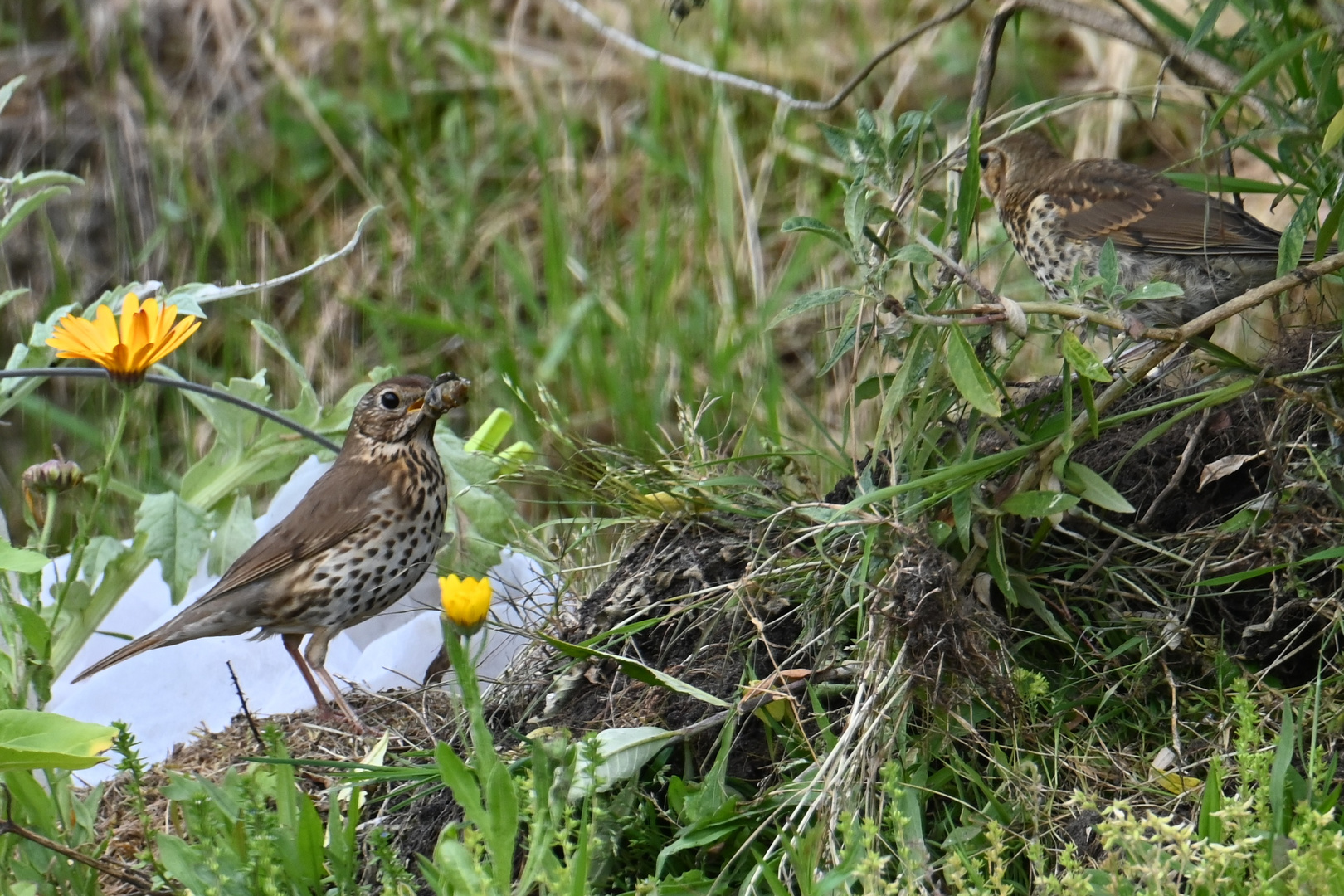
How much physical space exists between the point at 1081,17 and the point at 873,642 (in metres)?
1.14

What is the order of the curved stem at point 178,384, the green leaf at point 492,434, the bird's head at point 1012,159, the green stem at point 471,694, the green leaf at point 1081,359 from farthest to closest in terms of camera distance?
the bird's head at point 1012,159 → the green leaf at point 492,434 → the curved stem at point 178,384 → the green leaf at point 1081,359 → the green stem at point 471,694

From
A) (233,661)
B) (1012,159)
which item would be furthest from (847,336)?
(233,661)

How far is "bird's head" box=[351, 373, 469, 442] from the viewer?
3.37 meters

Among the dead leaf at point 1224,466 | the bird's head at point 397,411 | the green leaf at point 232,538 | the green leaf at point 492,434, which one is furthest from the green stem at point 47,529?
the dead leaf at point 1224,466

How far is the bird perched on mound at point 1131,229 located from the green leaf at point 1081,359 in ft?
2.47

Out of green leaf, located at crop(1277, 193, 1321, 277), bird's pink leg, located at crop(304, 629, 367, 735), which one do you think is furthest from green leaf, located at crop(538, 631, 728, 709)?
green leaf, located at crop(1277, 193, 1321, 277)

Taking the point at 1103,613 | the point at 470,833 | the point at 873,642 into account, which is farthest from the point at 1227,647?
the point at 470,833

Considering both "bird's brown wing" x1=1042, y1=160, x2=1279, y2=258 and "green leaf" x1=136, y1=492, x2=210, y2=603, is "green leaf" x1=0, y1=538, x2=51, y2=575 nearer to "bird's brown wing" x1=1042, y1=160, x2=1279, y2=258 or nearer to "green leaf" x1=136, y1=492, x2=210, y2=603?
"green leaf" x1=136, y1=492, x2=210, y2=603

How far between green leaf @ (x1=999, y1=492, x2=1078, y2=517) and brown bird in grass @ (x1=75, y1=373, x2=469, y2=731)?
1318mm

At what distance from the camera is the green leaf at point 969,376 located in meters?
2.13

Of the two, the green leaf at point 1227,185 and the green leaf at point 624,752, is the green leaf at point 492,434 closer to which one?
the green leaf at point 624,752

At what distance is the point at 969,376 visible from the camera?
2.15m

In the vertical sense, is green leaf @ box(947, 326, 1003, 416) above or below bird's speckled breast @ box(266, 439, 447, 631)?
above

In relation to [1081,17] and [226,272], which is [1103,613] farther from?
[226,272]
